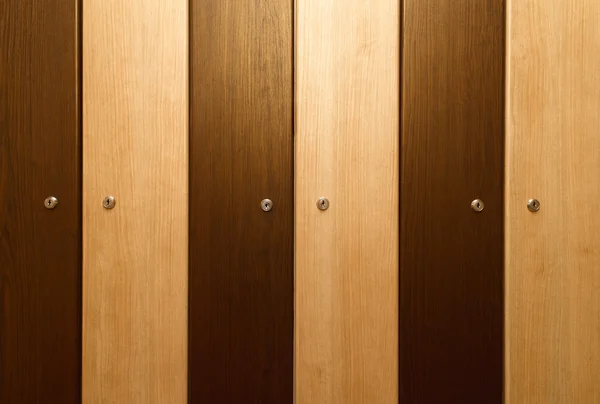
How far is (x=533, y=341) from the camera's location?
67 cm

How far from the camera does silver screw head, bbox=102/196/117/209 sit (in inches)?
26.1

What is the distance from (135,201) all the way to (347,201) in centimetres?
46

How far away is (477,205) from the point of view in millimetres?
658

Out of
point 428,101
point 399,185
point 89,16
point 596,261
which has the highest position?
point 89,16

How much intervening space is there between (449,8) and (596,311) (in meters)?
0.73

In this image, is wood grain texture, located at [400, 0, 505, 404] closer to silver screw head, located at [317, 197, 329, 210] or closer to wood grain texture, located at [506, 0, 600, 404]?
wood grain texture, located at [506, 0, 600, 404]

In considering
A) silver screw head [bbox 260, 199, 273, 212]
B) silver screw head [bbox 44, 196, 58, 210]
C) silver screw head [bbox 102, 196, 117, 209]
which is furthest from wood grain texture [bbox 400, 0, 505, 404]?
silver screw head [bbox 44, 196, 58, 210]

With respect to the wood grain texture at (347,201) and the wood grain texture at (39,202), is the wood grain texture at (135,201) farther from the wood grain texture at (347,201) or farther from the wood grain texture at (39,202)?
the wood grain texture at (347,201)

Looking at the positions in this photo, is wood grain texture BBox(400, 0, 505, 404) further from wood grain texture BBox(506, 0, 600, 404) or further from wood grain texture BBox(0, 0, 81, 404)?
wood grain texture BBox(0, 0, 81, 404)

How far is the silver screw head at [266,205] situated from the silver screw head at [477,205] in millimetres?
434

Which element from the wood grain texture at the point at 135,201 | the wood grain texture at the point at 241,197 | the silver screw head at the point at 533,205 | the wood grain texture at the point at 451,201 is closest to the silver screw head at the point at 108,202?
the wood grain texture at the point at 135,201

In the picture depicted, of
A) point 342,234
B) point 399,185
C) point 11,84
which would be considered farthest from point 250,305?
point 11,84

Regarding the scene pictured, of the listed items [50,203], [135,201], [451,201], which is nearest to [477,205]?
[451,201]

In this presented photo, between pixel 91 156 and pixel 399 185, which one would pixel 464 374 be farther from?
pixel 91 156
